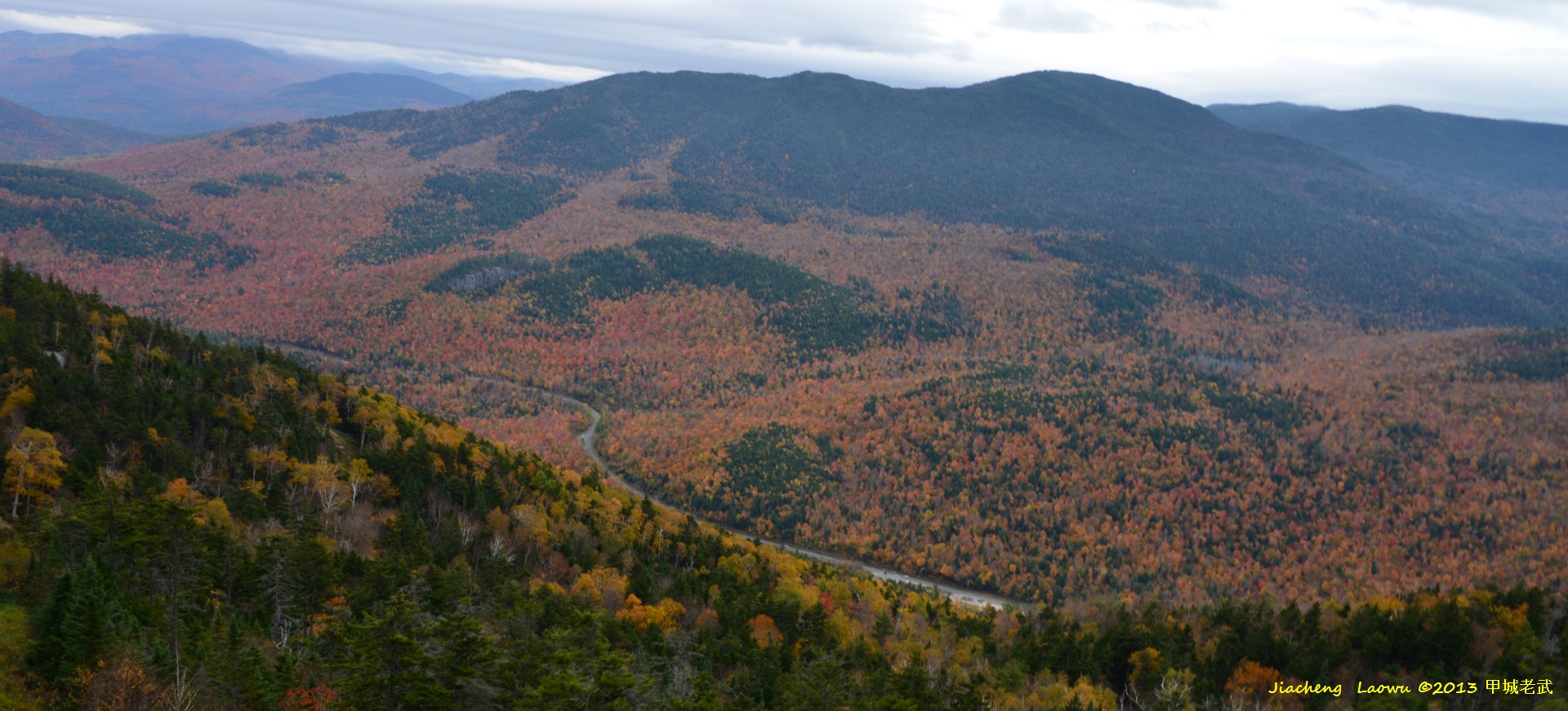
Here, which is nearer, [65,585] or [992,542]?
[65,585]

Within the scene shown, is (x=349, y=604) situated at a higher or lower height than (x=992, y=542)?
higher

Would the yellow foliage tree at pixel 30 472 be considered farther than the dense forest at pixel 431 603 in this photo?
Yes

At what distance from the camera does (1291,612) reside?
3713 inches

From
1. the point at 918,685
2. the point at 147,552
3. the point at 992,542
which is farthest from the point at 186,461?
the point at 992,542

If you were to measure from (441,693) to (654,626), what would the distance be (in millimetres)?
39448

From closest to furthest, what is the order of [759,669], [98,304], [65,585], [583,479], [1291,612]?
[65,585] → [759,669] → [1291,612] → [98,304] → [583,479]

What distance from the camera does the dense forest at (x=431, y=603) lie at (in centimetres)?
4550

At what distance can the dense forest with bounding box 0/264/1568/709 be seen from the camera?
149 feet

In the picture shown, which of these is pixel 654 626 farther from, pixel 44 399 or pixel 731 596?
pixel 44 399

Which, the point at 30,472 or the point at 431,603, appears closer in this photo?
the point at 431,603

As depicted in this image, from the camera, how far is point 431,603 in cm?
6512

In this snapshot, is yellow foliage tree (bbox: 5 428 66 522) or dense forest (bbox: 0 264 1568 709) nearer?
dense forest (bbox: 0 264 1568 709)

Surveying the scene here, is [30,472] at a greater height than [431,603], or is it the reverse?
[30,472]

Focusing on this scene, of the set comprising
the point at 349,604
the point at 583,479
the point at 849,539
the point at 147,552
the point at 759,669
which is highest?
the point at 147,552
